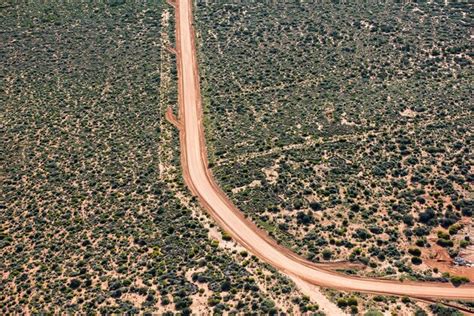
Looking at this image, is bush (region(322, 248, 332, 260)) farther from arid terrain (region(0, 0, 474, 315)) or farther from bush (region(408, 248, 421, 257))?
bush (region(408, 248, 421, 257))

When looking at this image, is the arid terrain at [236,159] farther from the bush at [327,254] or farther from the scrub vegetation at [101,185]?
the scrub vegetation at [101,185]

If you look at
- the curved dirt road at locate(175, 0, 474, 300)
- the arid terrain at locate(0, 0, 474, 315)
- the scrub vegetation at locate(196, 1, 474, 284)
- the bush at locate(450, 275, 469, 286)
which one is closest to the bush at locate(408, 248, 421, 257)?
the scrub vegetation at locate(196, 1, 474, 284)

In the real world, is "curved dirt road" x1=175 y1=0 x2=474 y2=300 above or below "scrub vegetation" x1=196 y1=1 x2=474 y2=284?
below

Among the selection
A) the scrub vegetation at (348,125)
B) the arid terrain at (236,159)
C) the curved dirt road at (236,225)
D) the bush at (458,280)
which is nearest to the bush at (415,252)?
the scrub vegetation at (348,125)

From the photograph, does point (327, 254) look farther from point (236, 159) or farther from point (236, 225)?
point (236, 159)

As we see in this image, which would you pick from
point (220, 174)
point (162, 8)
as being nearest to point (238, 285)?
point (220, 174)
